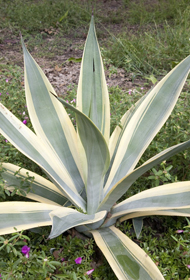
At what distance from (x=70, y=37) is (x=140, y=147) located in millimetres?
3051

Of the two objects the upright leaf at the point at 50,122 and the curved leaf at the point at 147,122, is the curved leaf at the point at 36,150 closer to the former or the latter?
the upright leaf at the point at 50,122

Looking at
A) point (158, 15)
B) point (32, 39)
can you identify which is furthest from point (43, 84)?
point (158, 15)

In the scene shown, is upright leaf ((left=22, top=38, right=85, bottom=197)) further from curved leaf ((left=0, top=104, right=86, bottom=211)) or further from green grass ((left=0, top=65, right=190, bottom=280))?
green grass ((left=0, top=65, right=190, bottom=280))

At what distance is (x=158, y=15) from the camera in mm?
4242

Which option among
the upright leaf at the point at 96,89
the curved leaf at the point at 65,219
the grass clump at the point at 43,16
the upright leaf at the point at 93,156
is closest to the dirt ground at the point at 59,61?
the grass clump at the point at 43,16

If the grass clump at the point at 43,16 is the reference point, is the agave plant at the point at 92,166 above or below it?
below

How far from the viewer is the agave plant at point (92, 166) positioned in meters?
1.07

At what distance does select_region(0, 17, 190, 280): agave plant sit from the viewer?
1.07 meters

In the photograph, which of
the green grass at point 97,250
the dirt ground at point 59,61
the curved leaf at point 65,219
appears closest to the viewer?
the curved leaf at point 65,219

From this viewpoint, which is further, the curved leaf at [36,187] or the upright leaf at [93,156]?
the curved leaf at [36,187]

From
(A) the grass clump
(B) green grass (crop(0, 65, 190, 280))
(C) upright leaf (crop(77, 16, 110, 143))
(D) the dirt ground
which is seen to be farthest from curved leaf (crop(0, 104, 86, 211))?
(A) the grass clump

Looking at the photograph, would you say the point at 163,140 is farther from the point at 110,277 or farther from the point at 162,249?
the point at 110,277

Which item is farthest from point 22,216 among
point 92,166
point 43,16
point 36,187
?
point 43,16

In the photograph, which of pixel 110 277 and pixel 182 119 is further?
pixel 182 119
